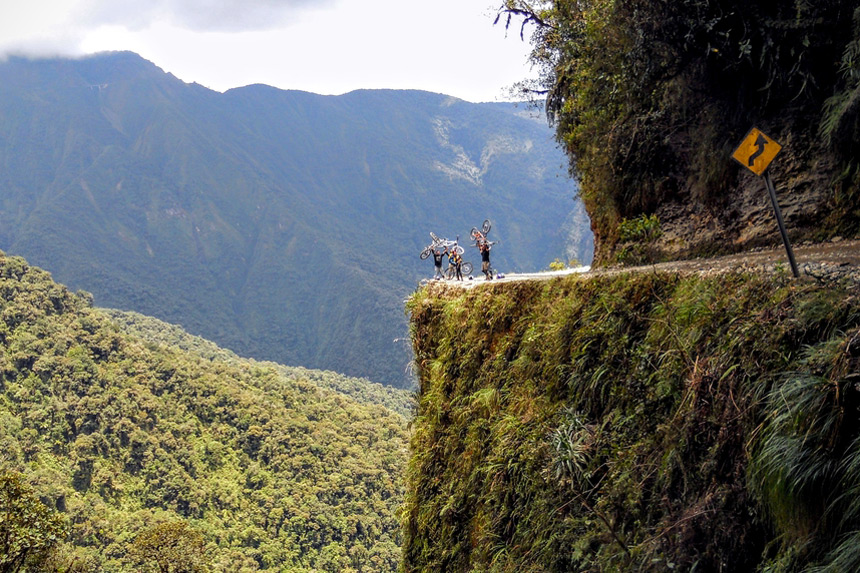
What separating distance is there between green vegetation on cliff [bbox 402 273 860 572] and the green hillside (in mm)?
42957

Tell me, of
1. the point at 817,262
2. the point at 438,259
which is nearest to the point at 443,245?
the point at 438,259

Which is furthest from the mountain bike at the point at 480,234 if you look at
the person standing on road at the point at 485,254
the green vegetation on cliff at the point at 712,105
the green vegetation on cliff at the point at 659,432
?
the green vegetation on cliff at the point at 659,432

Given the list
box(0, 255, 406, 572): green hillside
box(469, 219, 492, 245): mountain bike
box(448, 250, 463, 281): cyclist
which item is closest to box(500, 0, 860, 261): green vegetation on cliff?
box(469, 219, 492, 245): mountain bike

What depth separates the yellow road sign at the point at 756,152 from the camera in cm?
493

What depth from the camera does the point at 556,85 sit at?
15.2m

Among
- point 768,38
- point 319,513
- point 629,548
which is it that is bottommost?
point 319,513

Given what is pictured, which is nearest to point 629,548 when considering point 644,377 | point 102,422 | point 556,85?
point 644,377

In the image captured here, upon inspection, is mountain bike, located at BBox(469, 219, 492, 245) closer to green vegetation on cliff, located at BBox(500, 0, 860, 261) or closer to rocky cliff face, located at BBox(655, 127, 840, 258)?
green vegetation on cliff, located at BBox(500, 0, 860, 261)

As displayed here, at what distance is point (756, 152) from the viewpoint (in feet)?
16.3

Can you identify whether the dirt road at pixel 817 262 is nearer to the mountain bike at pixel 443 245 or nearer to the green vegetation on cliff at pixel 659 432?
the green vegetation on cliff at pixel 659 432

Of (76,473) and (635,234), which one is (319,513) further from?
(635,234)

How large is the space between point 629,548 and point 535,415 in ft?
8.01

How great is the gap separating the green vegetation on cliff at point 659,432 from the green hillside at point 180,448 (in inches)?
1691

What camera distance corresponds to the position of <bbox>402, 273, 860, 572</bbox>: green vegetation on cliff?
3.36 metres
